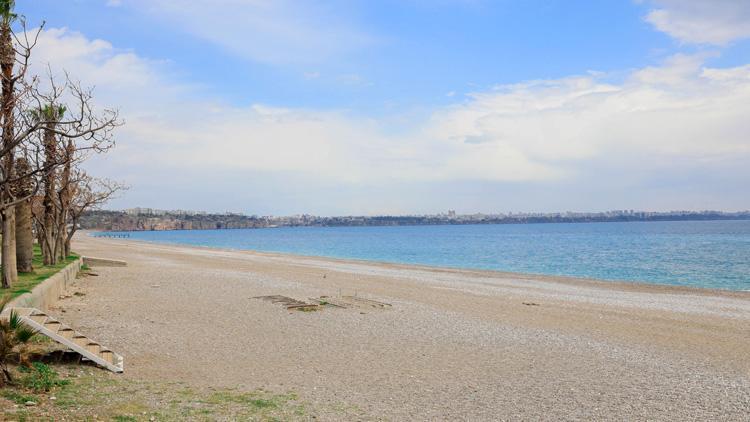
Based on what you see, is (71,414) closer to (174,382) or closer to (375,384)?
(174,382)

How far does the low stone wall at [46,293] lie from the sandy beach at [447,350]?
423mm

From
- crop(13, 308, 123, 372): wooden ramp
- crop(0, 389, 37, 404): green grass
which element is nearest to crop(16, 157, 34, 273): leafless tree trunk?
crop(13, 308, 123, 372): wooden ramp

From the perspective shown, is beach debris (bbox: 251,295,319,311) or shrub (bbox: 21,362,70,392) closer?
shrub (bbox: 21,362,70,392)

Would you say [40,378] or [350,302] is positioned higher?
[40,378]

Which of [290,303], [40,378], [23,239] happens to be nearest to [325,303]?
[290,303]

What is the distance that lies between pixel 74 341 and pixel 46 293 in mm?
6281

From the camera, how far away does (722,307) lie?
65.4ft

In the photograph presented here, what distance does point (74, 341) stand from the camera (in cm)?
901

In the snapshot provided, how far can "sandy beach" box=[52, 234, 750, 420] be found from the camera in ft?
26.3

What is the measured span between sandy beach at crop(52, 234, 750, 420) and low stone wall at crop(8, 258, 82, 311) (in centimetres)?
42

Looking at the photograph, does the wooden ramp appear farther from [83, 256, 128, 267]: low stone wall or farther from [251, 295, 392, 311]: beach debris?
[83, 256, 128, 267]: low stone wall

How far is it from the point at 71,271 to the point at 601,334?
17815 mm

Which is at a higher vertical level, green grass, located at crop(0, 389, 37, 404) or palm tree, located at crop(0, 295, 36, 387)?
palm tree, located at crop(0, 295, 36, 387)

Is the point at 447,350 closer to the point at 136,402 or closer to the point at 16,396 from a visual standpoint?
the point at 136,402
